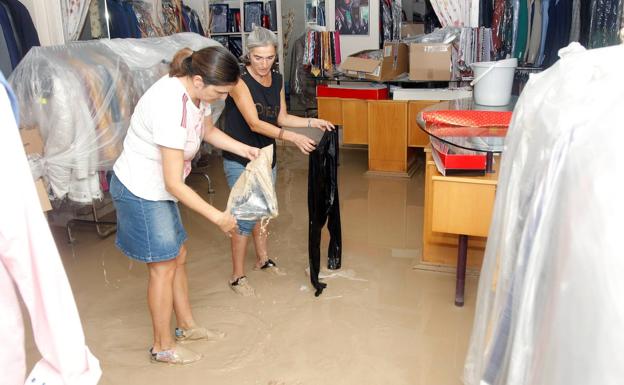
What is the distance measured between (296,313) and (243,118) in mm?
1001

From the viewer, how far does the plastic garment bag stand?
90.2 inches

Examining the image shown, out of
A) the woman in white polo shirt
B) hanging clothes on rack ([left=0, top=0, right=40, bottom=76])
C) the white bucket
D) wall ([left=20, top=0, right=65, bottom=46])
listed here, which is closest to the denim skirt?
the woman in white polo shirt

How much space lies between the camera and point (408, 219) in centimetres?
401

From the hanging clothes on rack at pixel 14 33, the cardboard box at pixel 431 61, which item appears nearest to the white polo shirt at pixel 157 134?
the hanging clothes on rack at pixel 14 33

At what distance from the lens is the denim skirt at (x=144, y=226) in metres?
2.13

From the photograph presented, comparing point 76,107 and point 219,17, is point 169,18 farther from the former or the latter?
point 76,107

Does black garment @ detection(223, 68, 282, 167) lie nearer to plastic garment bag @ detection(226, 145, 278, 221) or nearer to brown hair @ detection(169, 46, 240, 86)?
plastic garment bag @ detection(226, 145, 278, 221)

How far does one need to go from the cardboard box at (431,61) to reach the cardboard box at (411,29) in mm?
1417

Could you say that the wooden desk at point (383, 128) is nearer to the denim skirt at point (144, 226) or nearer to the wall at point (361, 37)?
the wall at point (361, 37)

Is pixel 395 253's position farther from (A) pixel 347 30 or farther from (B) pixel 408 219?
(A) pixel 347 30

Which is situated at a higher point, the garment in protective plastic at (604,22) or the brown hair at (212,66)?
the garment in protective plastic at (604,22)

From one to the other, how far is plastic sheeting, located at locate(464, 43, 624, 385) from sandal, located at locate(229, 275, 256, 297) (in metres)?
1.71

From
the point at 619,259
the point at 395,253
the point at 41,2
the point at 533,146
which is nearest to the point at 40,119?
the point at 41,2

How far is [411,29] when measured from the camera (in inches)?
238
